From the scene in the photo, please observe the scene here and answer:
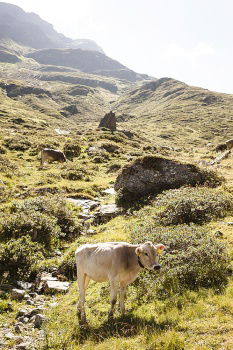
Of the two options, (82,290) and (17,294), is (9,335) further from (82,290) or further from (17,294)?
(82,290)

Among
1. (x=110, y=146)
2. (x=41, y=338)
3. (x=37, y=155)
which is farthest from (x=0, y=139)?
(x=41, y=338)

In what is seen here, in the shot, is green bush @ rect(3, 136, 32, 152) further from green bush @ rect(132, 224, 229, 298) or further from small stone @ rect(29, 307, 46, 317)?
small stone @ rect(29, 307, 46, 317)

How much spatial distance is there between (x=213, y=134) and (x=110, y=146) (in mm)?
85080

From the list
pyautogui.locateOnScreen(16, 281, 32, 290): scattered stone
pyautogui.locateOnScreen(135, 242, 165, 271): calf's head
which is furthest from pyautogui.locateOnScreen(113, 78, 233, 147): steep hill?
pyautogui.locateOnScreen(135, 242, 165, 271): calf's head

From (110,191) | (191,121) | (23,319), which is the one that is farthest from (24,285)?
(191,121)

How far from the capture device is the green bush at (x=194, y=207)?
44.2 ft

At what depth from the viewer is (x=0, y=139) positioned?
40625 mm

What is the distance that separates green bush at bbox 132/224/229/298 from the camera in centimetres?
856

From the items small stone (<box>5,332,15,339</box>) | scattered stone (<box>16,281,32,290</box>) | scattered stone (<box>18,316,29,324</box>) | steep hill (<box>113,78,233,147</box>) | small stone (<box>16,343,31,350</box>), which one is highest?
steep hill (<box>113,78,233,147</box>)

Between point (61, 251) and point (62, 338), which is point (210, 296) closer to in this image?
point (62, 338)

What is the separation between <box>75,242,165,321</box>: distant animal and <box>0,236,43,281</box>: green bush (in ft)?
11.3

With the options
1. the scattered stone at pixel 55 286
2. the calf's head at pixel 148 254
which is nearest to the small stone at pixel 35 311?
the scattered stone at pixel 55 286

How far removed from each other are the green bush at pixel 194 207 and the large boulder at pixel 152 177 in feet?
8.79

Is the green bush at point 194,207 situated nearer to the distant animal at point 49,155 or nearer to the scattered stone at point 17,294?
the scattered stone at point 17,294
